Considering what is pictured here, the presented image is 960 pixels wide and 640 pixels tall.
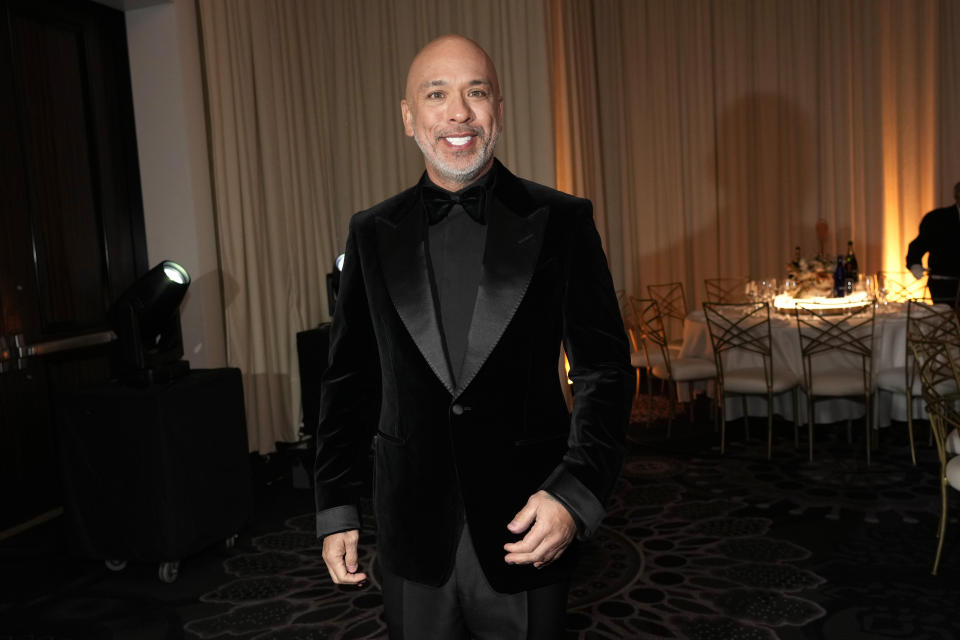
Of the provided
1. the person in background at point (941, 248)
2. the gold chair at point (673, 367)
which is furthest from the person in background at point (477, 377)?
the person in background at point (941, 248)

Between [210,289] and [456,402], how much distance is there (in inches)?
158

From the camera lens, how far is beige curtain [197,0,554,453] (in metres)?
5.19

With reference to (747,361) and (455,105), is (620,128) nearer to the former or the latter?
(747,361)

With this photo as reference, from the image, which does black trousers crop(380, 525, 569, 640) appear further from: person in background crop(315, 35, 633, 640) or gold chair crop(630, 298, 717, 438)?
gold chair crop(630, 298, 717, 438)

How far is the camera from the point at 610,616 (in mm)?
3178

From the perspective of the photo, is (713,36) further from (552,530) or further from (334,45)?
(552,530)

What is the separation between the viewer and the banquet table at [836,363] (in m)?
5.27

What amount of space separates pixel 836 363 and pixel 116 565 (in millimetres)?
4217

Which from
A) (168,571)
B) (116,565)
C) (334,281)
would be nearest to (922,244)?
(334,281)

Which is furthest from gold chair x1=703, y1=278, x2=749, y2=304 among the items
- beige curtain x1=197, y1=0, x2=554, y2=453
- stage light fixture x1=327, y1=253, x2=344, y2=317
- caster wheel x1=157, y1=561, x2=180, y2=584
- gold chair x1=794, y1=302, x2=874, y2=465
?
caster wheel x1=157, y1=561, x2=180, y2=584

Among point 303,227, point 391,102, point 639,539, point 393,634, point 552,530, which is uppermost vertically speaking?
point 391,102

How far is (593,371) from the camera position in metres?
1.39

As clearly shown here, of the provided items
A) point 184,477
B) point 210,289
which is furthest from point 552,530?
point 210,289

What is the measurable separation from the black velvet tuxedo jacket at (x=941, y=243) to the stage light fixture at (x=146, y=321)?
509 centimetres
